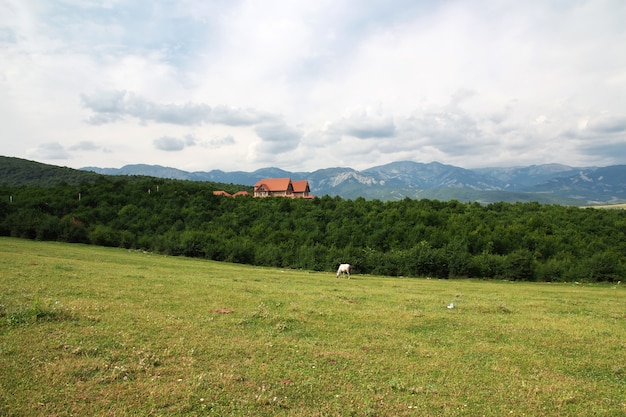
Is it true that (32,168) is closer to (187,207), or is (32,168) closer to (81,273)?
(187,207)

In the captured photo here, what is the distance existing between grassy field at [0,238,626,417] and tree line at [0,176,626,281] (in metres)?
33.6

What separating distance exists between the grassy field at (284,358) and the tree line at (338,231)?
1322 inches

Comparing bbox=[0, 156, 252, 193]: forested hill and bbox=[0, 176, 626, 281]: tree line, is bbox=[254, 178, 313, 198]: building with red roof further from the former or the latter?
bbox=[0, 176, 626, 281]: tree line

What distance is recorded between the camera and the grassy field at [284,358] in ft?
25.0

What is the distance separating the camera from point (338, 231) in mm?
61438

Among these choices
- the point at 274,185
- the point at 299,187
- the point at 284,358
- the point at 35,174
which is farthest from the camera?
the point at 299,187

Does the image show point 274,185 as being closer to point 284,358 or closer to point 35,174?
point 35,174

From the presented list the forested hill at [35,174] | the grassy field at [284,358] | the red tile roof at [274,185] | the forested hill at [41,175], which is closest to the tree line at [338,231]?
the grassy field at [284,358]

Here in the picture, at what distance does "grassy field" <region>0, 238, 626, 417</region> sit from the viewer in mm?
7617

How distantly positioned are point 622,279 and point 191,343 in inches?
2175

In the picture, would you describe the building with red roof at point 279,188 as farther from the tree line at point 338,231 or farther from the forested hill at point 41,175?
the tree line at point 338,231

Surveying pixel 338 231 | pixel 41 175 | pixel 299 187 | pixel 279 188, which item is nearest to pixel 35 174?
pixel 41 175

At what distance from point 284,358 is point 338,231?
51.5 meters

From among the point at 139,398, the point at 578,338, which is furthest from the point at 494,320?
the point at 139,398
